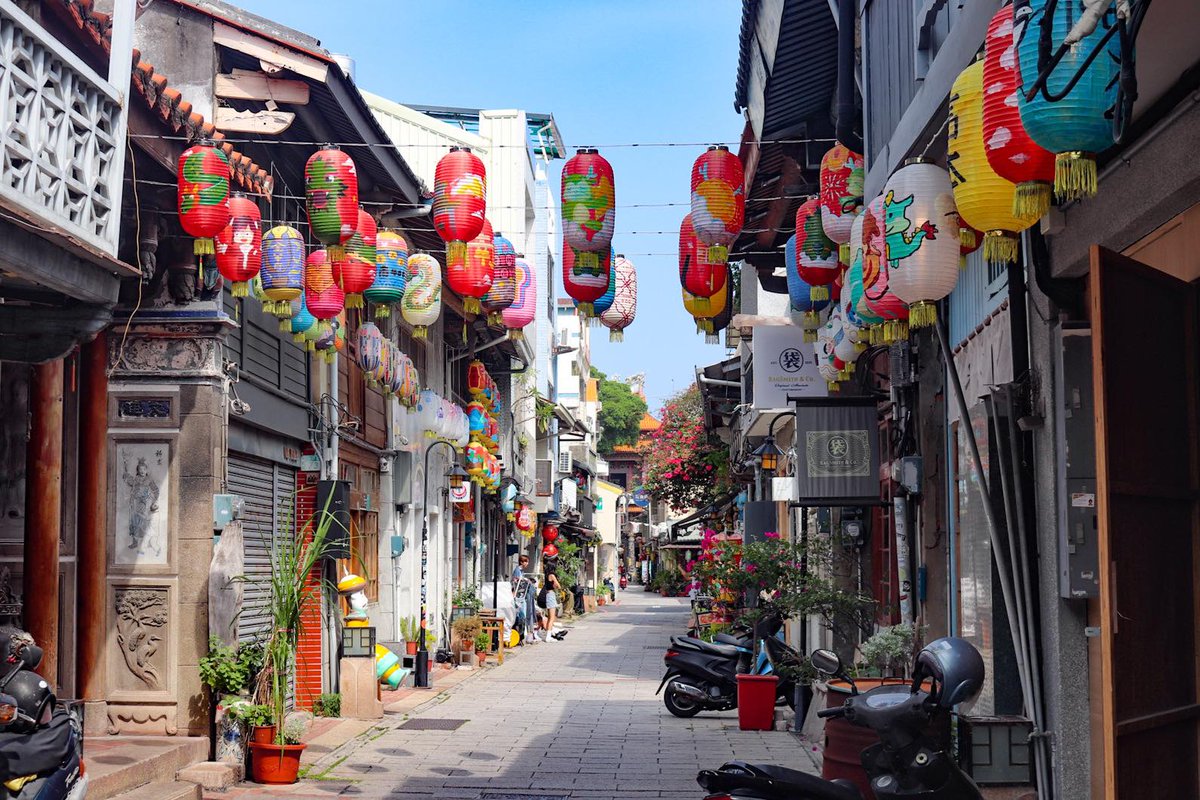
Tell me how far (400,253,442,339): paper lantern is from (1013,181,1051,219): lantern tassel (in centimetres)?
1070

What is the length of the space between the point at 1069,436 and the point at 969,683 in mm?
2365

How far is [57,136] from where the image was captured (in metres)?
8.00

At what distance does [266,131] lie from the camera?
13.5 meters

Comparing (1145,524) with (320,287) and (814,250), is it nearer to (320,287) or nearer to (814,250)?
(814,250)

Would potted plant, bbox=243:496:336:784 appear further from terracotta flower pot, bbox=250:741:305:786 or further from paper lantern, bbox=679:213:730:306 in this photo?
paper lantern, bbox=679:213:730:306

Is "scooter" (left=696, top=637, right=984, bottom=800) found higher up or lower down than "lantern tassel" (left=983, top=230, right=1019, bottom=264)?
lower down

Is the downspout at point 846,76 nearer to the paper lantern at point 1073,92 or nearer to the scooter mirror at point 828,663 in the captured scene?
the scooter mirror at point 828,663

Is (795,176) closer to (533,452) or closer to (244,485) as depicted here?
(244,485)

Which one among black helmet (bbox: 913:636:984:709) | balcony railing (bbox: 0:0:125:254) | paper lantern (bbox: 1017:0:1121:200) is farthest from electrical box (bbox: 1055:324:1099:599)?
balcony railing (bbox: 0:0:125:254)

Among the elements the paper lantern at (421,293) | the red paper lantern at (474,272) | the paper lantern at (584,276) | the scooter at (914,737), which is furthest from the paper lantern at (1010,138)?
the paper lantern at (421,293)

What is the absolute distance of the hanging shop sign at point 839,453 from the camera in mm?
15719

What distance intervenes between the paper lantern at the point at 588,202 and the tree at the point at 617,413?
81.5 m

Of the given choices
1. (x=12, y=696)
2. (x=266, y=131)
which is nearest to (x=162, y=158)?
(x=266, y=131)

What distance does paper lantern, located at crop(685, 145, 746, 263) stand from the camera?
42.3 ft
